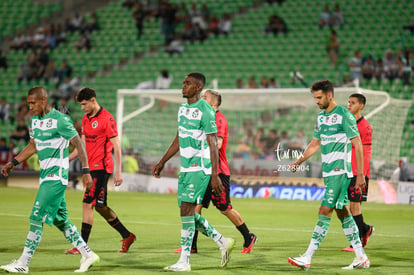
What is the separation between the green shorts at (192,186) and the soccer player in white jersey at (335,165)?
1.37 meters

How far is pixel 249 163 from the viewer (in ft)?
76.7

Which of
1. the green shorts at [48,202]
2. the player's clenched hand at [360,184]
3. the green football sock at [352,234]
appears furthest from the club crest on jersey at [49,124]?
the green football sock at [352,234]

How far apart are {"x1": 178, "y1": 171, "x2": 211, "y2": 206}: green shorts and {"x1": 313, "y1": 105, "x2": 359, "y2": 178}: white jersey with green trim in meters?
1.56

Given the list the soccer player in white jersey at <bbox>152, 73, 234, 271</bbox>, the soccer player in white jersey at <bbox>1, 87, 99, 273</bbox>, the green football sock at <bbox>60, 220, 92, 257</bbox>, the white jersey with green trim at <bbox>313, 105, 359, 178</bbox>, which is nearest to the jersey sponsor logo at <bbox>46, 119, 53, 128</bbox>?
the soccer player in white jersey at <bbox>1, 87, 99, 273</bbox>

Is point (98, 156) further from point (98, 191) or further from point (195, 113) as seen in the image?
point (195, 113)

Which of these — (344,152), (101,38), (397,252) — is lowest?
(397,252)

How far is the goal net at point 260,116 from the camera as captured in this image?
2252cm

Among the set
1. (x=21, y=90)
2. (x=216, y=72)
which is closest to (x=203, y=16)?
(x=216, y=72)

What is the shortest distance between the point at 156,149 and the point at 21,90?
1023cm

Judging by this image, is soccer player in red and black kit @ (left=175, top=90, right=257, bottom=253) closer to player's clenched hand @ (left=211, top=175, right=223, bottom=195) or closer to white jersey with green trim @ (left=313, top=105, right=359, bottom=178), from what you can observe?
white jersey with green trim @ (left=313, top=105, right=359, bottom=178)

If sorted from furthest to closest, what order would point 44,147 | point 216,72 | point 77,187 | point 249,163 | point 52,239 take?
point 216,72, point 77,187, point 249,163, point 52,239, point 44,147

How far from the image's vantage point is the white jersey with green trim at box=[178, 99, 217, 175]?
8659mm

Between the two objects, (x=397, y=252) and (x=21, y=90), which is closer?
(x=397, y=252)

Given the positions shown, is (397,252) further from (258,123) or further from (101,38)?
(101,38)
